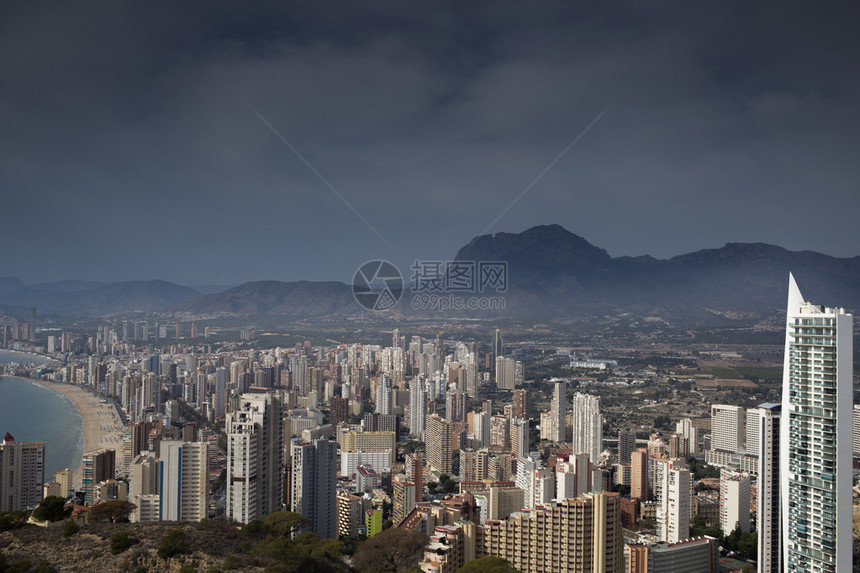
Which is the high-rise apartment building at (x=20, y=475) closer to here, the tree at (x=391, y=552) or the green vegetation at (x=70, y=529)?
the green vegetation at (x=70, y=529)

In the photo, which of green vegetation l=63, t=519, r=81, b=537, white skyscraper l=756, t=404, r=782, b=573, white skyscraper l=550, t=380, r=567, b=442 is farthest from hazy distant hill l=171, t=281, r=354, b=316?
white skyscraper l=756, t=404, r=782, b=573

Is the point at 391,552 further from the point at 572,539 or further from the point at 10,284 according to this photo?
the point at 10,284

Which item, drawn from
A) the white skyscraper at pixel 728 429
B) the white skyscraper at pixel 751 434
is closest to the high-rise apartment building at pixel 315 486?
the white skyscraper at pixel 751 434

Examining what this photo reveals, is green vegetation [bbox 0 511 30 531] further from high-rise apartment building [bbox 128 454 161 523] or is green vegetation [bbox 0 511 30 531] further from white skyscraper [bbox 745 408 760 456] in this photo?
white skyscraper [bbox 745 408 760 456]

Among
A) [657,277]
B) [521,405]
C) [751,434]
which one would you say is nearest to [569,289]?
[657,277]

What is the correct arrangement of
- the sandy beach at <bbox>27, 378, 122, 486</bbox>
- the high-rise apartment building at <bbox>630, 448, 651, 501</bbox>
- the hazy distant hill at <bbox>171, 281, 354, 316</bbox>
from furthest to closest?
the hazy distant hill at <bbox>171, 281, 354, 316</bbox>, the sandy beach at <bbox>27, 378, 122, 486</bbox>, the high-rise apartment building at <bbox>630, 448, 651, 501</bbox>

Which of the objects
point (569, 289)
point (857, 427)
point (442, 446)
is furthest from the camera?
→ point (569, 289)
